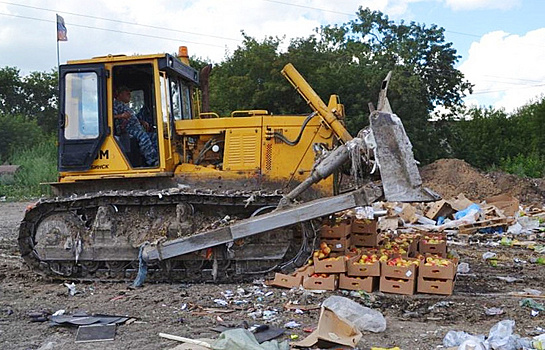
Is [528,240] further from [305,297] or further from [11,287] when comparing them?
[11,287]

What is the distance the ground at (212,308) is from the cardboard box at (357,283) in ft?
0.47

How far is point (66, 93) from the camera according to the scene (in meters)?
8.00

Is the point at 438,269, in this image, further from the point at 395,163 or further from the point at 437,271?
the point at 395,163

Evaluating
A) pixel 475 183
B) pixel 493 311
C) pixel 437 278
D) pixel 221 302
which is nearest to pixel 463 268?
pixel 437 278

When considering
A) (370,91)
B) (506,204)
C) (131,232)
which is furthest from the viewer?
(370,91)

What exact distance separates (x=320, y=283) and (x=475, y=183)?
15.6 meters

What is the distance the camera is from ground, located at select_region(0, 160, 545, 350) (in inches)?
207

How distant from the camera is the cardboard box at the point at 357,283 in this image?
6824 mm

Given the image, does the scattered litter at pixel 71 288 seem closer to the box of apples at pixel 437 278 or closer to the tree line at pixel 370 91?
the box of apples at pixel 437 278

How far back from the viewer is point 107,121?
7953mm

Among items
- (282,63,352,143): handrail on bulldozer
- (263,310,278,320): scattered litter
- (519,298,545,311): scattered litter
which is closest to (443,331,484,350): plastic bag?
(519,298,545,311): scattered litter

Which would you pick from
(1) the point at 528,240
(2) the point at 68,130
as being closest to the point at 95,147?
(2) the point at 68,130

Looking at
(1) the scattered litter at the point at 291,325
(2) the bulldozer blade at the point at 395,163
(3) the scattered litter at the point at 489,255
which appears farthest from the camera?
(3) the scattered litter at the point at 489,255

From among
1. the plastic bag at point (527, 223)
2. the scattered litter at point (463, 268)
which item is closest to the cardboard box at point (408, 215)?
the plastic bag at point (527, 223)
